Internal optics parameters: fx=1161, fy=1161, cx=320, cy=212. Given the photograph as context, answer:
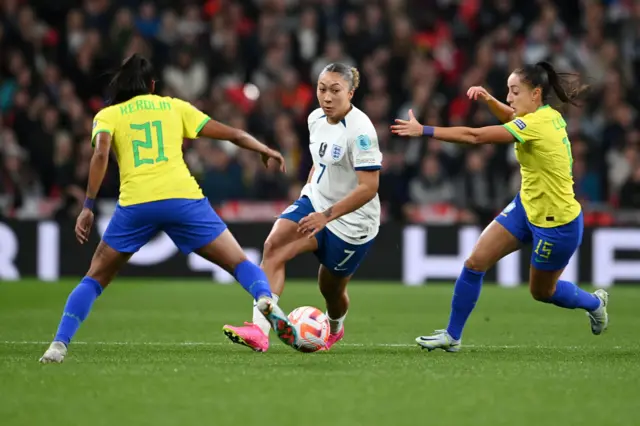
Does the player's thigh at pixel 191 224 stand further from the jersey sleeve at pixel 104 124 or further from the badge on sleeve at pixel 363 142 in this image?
the badge on sleeve at pixel 363 142

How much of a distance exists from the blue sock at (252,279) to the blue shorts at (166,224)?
0.86 ft

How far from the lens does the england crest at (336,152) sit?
26.7 ft

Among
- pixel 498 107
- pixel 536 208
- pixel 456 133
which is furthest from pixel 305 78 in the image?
pixel 456 133

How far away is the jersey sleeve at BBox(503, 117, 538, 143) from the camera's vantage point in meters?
7.79

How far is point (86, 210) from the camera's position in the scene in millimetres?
7117

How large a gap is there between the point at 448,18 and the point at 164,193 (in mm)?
12157

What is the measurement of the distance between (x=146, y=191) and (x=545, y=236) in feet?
9.51

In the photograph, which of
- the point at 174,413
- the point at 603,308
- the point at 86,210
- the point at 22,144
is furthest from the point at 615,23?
the point at 174,413

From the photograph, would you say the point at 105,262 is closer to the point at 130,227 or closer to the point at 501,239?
the point at 130,227

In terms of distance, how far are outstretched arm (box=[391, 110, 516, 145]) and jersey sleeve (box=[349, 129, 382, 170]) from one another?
0.52 m

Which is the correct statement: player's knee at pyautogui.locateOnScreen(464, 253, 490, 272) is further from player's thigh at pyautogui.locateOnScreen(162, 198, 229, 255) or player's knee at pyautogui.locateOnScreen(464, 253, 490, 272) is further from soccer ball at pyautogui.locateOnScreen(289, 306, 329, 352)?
player's thigh at pyautogui.locateOnScreen(162, 198, 229, 255)

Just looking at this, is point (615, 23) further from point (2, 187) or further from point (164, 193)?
point (164, 193)

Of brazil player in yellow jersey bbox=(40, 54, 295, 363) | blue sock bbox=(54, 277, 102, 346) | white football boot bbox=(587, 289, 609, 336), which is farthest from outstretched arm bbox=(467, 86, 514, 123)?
blue sock bbox=(54, 277, 102, 346)

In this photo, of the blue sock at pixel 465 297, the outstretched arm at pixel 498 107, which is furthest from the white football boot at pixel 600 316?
the outstretched arm at pixel 498 107
